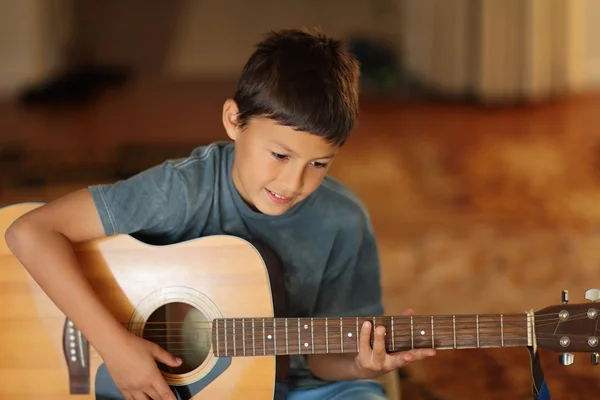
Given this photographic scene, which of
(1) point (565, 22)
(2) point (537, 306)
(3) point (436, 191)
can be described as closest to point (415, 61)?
(1) point (565, 22)

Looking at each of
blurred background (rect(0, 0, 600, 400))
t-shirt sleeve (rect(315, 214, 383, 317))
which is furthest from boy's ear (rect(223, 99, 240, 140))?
blurred background (rect(0, 0, 600, 400))

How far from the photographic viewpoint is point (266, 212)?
4.59 feet

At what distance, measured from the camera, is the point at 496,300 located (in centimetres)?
239

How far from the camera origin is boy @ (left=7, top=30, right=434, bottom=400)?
1318 mm

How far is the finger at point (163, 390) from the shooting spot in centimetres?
134

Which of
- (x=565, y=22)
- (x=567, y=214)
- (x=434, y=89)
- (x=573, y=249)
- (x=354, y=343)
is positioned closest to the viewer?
(x=354, y=343)

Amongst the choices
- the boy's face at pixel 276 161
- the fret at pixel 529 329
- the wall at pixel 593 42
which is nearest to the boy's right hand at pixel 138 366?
the boy's face at pixel 276 161

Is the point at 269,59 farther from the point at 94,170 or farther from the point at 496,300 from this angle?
the point at 94,170

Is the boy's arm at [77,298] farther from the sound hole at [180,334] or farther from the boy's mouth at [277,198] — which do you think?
the boy's mouth at [277,198]

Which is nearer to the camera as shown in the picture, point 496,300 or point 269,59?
point 269,59

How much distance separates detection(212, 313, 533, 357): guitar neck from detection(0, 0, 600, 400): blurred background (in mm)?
591

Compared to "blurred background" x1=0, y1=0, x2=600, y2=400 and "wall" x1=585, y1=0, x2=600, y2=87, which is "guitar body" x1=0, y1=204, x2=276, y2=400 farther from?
"wall" x1=585, y1=0, x2=600, y2=87

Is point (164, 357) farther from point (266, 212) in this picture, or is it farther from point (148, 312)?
point (266, 212)

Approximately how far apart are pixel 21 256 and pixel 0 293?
0.12 meters
